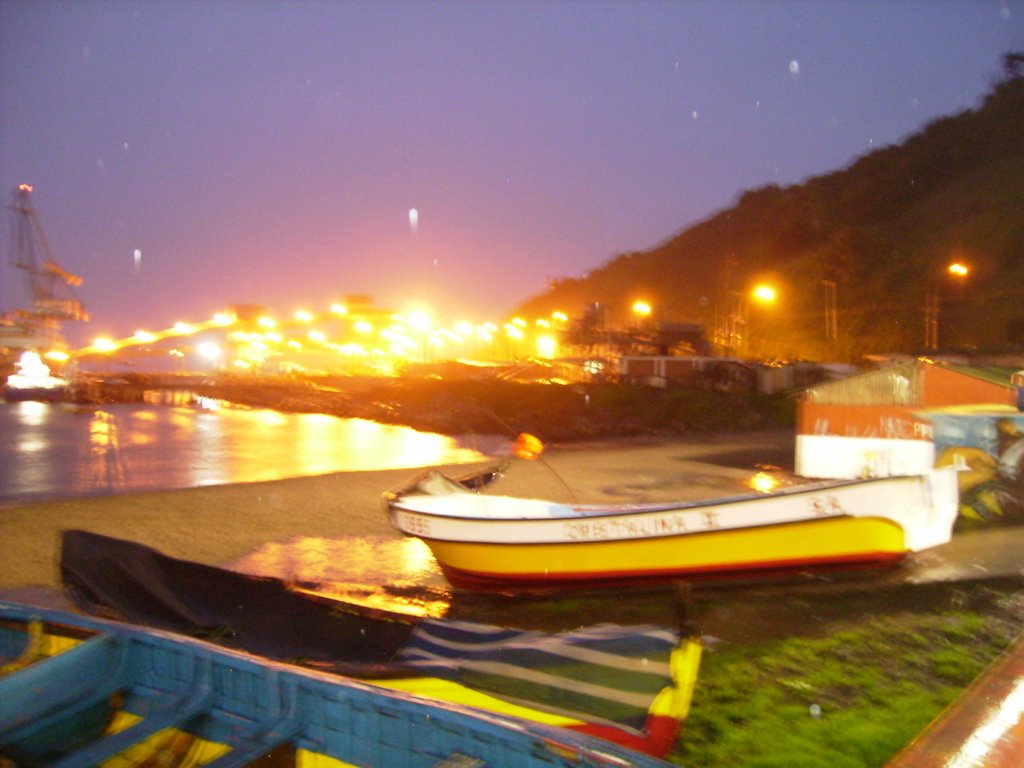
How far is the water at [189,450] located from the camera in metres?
19.1

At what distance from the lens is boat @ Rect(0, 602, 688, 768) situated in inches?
114

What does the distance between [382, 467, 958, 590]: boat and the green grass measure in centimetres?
130

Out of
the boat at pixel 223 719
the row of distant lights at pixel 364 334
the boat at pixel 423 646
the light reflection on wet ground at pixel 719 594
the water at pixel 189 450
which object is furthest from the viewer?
the row of distant lights at pixel 364 334

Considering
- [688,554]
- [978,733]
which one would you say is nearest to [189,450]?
[688,554]

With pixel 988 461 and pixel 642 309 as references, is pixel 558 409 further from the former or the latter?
pixel 642 309

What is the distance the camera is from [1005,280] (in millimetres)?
43438

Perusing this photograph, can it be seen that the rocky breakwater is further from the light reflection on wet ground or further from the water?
the light reflection on wet ground

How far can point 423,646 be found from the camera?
5.47 m

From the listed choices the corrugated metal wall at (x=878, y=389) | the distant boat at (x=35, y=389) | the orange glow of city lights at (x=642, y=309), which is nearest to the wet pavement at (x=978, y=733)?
the corrugated metal wall at (x=878, y=389)

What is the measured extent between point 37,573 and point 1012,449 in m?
14.2

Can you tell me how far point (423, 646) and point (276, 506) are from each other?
33.4 feet

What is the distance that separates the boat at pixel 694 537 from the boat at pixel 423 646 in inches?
116

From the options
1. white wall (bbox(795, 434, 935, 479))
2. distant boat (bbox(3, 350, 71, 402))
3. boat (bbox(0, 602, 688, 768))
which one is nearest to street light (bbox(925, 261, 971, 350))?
white wall (bbox(795, 434, 935, 479))

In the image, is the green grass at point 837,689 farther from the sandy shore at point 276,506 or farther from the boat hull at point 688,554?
the sandy shore at point 276,506
